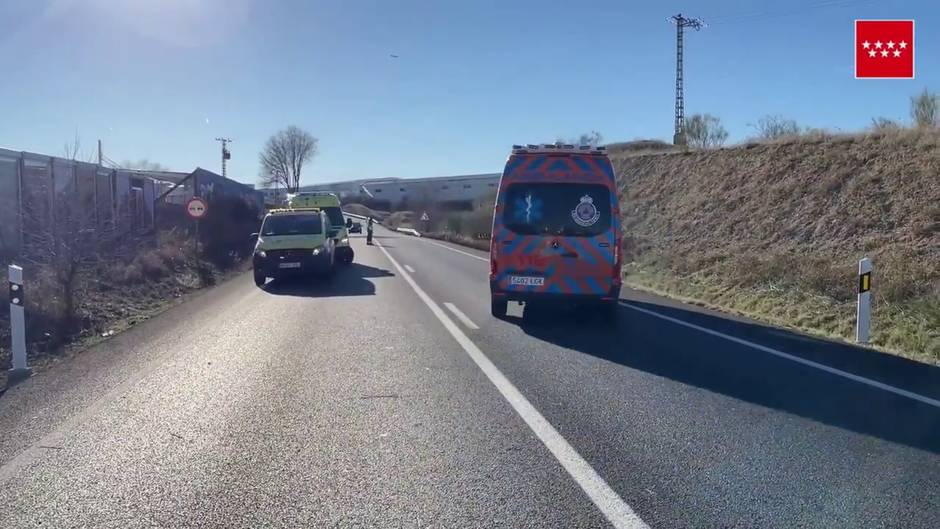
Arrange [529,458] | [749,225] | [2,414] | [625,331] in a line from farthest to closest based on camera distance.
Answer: [749,225] → [625,331] → [2,414] → [529,458]

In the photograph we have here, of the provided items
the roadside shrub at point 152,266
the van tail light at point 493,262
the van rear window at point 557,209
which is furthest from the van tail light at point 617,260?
the roadside shrub at point 152,266

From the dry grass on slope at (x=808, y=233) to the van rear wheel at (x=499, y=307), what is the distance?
14.6ft

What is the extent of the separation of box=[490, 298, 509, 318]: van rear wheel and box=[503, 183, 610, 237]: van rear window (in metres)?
1.32

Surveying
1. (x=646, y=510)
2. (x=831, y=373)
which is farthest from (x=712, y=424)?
(x=831, y=373)

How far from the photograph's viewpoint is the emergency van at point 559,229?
38.8ft

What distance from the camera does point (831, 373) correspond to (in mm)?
8633

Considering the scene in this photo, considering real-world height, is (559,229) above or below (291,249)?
above

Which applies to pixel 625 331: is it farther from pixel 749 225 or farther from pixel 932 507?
pixel 749 225

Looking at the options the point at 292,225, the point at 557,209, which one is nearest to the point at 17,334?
the point at 557,209

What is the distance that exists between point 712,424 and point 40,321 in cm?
1031

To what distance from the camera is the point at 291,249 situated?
19.3 m

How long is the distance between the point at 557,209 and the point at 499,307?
1963 mm

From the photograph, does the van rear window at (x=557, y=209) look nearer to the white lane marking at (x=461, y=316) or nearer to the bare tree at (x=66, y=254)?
the white lane marking at (x=461, y=316)

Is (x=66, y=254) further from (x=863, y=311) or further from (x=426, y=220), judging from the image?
(x=426, y=220)
